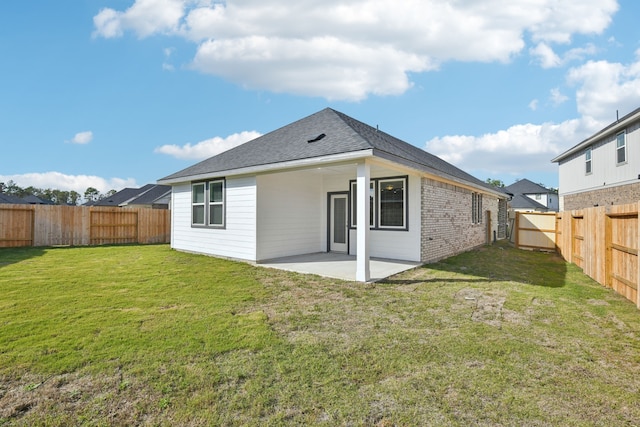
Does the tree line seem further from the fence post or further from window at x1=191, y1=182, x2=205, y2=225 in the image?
the fence post

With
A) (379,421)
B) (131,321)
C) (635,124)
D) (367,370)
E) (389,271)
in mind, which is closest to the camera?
(379,421)

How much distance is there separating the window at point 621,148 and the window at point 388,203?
1340 centimetres

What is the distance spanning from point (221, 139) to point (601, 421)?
66.8 ft

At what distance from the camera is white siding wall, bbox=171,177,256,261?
9.60 meters

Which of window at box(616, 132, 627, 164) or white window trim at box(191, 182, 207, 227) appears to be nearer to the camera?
white window trim at box(191, 182, 207, 227)

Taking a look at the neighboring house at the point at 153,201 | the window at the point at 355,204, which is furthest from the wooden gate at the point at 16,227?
the neighboring house at the point at 153,201

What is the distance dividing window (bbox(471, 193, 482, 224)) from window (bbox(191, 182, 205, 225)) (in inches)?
449

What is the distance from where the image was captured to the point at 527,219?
14836 millimetres

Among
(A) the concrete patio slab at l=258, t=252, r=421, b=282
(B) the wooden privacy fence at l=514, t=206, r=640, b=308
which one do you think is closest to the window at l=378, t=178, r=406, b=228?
(A) the concrete patio slab at l=258, t=252, r=421, b=282

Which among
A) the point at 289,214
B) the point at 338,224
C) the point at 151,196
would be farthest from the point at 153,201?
the point at 338,224

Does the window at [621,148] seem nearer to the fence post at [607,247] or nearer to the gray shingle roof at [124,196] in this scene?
the fence post at [607,247]

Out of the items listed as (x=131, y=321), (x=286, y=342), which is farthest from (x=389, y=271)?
(x=131, y=321)

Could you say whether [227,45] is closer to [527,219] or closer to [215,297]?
[215,297]

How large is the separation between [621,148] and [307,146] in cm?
1668
